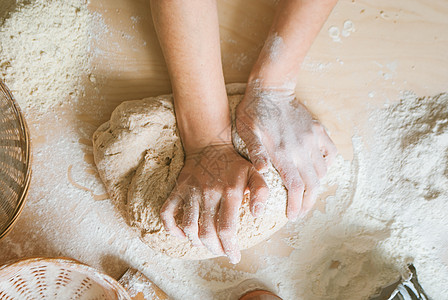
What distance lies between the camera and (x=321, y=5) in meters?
0.98

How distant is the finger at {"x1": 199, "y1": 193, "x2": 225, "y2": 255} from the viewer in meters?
0.90

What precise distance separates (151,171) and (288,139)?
1.32 ft

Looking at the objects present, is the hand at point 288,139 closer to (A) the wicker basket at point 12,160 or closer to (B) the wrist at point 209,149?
(B) the wrist at point 209,149

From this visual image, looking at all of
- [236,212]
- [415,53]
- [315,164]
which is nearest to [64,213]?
[236,212]

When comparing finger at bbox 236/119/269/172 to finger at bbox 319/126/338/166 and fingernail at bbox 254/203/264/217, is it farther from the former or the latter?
finger at bbox 319/126/338/166

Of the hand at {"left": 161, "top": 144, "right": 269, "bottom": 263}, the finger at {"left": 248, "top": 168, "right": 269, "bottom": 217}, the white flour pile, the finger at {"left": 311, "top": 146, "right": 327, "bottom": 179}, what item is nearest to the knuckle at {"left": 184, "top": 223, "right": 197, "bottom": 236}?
the hand at {"left": 161, "top": 144, "right": 269, "bottom": 263}

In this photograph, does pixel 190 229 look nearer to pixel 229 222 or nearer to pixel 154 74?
pixel 229 222

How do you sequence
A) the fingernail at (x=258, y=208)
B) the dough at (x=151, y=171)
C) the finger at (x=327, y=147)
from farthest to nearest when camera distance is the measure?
the finger at (x=327, y=147) → the dough at (x=151, y=171) → the fingernail at (x=258, y=208)

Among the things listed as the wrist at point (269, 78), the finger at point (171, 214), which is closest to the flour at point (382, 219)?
the wrist at point (269, 78)

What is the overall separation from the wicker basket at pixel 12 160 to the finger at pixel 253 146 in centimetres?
58

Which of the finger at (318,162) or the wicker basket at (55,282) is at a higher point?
the finger at (318,162)

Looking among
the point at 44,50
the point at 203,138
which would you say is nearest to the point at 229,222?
the point at 203,138

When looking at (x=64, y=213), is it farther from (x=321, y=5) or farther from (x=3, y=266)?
(x=321, y=5)

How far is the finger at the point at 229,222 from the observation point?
34.7 inches
